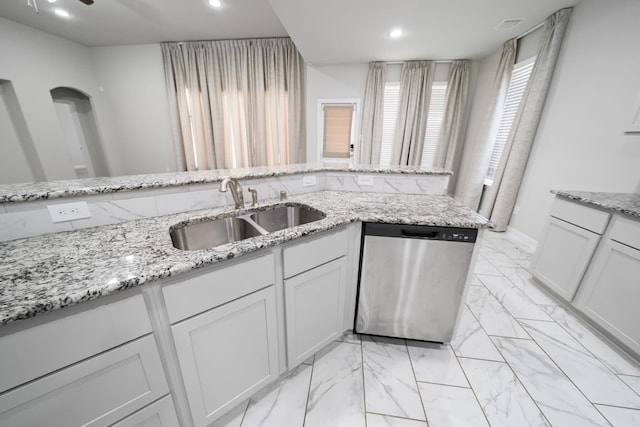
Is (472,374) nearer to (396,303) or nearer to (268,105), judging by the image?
(396,303)

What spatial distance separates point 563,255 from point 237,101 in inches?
202

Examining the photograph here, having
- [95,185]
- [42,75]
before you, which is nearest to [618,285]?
[95,185]

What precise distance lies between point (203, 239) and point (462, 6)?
3196 millimetres

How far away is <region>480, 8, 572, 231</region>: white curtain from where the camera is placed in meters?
2.29

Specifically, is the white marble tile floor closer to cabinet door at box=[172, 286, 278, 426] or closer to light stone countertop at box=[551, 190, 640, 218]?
cabinet door at box=[172, 286, 278, 426]

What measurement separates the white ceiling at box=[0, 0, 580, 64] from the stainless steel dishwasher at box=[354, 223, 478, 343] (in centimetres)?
238

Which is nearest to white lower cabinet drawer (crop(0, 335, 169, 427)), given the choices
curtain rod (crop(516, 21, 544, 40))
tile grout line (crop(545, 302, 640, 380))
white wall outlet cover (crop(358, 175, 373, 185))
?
white wall outlet cover (crop(358, 175, 373, 185))

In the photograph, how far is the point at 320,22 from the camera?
8.07ft

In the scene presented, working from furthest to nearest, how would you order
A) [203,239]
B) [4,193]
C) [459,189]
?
[459,189] → [203,239] → [4,193]

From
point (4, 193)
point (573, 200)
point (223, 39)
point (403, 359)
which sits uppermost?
point (223, 39)

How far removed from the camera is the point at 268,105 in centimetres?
420

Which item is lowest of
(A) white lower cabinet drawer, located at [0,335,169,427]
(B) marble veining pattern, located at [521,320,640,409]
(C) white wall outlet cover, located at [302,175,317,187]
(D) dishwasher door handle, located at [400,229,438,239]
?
(B) marble veining pattern, located at [521,320,640,409]

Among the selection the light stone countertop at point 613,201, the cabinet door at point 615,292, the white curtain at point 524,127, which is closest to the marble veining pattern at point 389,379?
the cabinet door at point 615,292

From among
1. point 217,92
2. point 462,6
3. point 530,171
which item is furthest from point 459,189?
point 217,92
